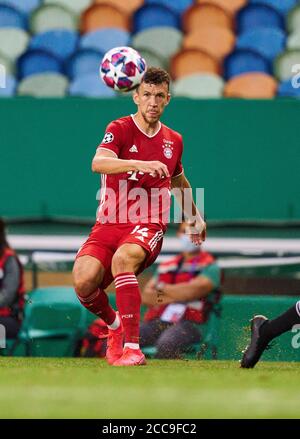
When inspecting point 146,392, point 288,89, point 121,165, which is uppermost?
point 288,89

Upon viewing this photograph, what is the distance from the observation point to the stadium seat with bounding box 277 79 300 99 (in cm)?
1179

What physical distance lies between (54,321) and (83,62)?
3.05m

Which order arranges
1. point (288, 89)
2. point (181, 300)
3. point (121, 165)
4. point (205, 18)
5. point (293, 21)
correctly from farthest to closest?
point (205, 18), point (293, 21), point (288, 89), point (181, 300), point (121, 165)

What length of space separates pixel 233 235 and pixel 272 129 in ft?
3.30

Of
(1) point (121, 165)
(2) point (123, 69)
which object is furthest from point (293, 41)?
(1) point (121, 165)

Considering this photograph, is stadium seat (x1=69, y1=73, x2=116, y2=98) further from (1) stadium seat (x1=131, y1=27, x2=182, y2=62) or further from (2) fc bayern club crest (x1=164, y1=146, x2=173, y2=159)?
(2) fc bayern club crest (x1=164, y1=146, x2=173, y2=159)

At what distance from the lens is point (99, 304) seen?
8430mm

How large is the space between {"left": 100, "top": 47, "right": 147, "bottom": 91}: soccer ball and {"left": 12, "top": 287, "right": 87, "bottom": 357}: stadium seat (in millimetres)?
2607

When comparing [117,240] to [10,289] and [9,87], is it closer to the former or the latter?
[10,289]

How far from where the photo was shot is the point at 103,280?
841 cm

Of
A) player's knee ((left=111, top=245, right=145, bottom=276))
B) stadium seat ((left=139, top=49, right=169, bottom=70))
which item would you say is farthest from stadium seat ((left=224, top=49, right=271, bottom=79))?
player's knee ((left=111, top=245, right=145, bottom=276))

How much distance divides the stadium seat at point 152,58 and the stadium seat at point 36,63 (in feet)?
2.91

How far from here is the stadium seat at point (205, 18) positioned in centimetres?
1323
